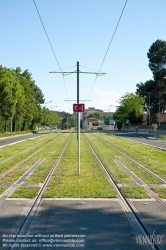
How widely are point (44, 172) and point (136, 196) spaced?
552 centimetres

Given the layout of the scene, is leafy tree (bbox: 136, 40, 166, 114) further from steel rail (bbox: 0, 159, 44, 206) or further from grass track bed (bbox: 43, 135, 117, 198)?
steel rail (bbox: 0, 159, 44, 206)

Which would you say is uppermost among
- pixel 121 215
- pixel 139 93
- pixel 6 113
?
pixel 139 93

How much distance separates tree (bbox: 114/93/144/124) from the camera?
9631 cm

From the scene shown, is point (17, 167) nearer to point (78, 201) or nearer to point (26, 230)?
point (78, 201)

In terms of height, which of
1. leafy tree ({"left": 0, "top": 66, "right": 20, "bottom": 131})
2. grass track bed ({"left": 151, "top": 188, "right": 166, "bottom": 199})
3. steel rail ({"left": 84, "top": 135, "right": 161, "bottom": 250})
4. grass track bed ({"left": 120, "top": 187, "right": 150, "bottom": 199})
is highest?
leafy tree ({"left": 0, "top": 66, "right": 20, "bottom": 131})

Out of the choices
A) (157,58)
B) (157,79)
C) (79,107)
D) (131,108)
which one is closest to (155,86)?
(157,79)

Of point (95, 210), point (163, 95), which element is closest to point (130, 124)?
point (163, 95)

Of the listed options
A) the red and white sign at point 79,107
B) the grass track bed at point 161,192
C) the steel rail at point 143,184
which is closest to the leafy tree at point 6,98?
the steel rail at point 143,184

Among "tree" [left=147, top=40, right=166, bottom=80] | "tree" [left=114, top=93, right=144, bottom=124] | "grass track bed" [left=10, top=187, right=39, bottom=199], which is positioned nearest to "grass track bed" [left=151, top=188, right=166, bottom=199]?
"grass track bed" [left=10, top=187, right=39, bottom=199]

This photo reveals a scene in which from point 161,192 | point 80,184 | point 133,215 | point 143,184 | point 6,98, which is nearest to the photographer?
point 133,215

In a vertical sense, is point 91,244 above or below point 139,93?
below

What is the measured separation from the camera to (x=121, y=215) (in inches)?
322

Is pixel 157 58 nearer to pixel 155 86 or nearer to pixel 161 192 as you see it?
pixel 155 86

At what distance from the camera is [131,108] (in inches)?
3863
